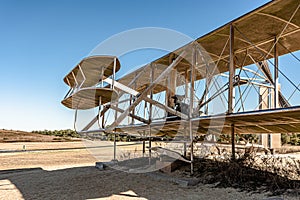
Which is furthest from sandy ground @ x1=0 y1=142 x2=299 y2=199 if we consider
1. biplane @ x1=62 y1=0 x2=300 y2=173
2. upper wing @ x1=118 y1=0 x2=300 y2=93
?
upper wing @ x1=118 y1=0 x2=300 y2=93

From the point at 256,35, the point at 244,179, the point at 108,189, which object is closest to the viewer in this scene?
the point at 244,179

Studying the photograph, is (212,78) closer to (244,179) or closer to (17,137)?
(244,179)

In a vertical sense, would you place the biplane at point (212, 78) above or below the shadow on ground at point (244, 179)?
above

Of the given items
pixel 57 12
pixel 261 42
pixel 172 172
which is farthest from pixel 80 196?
pixel 57 12

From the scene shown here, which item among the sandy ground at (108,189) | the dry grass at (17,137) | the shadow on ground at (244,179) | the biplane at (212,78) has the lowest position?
the dry grass at (17,137)

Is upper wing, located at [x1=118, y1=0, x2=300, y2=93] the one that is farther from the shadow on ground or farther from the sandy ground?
the sandy ground

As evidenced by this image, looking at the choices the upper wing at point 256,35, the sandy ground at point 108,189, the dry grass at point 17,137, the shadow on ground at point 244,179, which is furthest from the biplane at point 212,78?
the dry grass at point 17,137

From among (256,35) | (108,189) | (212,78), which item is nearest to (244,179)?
(212,78)

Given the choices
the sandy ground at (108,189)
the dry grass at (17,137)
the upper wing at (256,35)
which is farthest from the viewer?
the dry grass at (17,137)

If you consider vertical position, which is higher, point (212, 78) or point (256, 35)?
point (256, 35)

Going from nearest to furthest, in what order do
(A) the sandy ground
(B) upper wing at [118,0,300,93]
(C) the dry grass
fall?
(B) upper wing at [118,0,300,93] → (A) the sandy ground → (C) the dry grass

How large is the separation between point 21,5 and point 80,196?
28.8 ft

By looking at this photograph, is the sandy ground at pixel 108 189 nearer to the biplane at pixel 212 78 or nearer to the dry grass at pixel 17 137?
the biplane at pixel 212 78

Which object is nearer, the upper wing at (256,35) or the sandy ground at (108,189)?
the upper wing at (256,35)
